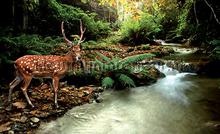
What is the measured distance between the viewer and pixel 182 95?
7.22m

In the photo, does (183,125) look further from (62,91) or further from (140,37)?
(140,37)

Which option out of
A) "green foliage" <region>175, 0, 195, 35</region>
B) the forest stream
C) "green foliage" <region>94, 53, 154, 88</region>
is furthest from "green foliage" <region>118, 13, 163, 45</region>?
the forest stream

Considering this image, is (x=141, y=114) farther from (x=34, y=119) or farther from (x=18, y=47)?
(x=18, y=47)

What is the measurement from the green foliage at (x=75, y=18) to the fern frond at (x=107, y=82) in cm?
785

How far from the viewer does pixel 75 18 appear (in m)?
15.4

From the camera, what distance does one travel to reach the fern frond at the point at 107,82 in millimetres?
7379

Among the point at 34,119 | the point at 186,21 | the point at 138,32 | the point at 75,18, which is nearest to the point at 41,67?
the point at 34,119

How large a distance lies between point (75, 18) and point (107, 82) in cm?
884

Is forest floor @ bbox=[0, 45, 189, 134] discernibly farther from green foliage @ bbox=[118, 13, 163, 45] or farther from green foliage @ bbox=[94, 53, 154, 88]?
green foliage @ bbox=[118, 13, 163, 45]

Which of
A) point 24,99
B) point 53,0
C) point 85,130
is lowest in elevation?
point 85,130

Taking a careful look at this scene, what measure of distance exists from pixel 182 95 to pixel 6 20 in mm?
6722

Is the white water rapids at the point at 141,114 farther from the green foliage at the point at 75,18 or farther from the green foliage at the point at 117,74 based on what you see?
the green foliage at the point at 75,18

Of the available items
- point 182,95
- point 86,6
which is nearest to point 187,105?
point 182,95

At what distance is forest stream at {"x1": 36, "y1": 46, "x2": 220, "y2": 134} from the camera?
4972mm
